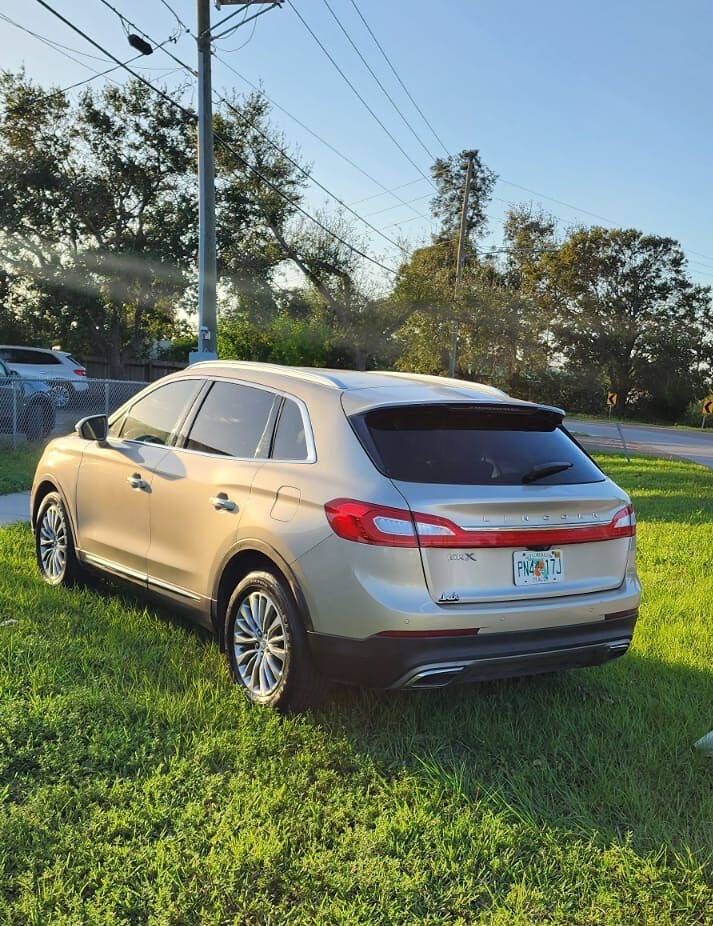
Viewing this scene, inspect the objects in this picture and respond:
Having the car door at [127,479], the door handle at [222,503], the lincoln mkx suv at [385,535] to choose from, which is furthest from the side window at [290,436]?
the car door at [127,479]

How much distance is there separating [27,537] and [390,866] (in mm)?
5823

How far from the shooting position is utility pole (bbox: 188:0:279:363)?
47.5ft

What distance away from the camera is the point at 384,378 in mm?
4625

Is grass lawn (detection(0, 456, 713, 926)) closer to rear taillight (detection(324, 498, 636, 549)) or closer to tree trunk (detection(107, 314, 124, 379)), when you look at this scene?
rear taillight (detection(324, 498, 636, 549))

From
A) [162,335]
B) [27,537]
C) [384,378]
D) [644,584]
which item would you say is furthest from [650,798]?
[162,335]

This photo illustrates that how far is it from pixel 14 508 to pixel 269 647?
6.47 meters

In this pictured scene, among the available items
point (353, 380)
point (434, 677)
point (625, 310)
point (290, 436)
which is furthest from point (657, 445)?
point (625, 310)

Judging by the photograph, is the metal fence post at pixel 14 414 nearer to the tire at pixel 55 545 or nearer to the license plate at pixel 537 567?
the tire at pixel 55 545

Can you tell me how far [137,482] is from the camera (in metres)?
5.11

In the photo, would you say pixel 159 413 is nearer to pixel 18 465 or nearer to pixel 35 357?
pixel 18 465

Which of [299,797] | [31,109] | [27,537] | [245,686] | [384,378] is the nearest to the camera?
[299,797]

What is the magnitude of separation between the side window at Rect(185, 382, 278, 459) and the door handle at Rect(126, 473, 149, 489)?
394 millimetres

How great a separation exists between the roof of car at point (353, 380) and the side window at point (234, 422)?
0.10m

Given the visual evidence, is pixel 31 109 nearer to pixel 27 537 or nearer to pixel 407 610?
pixel 27 537
